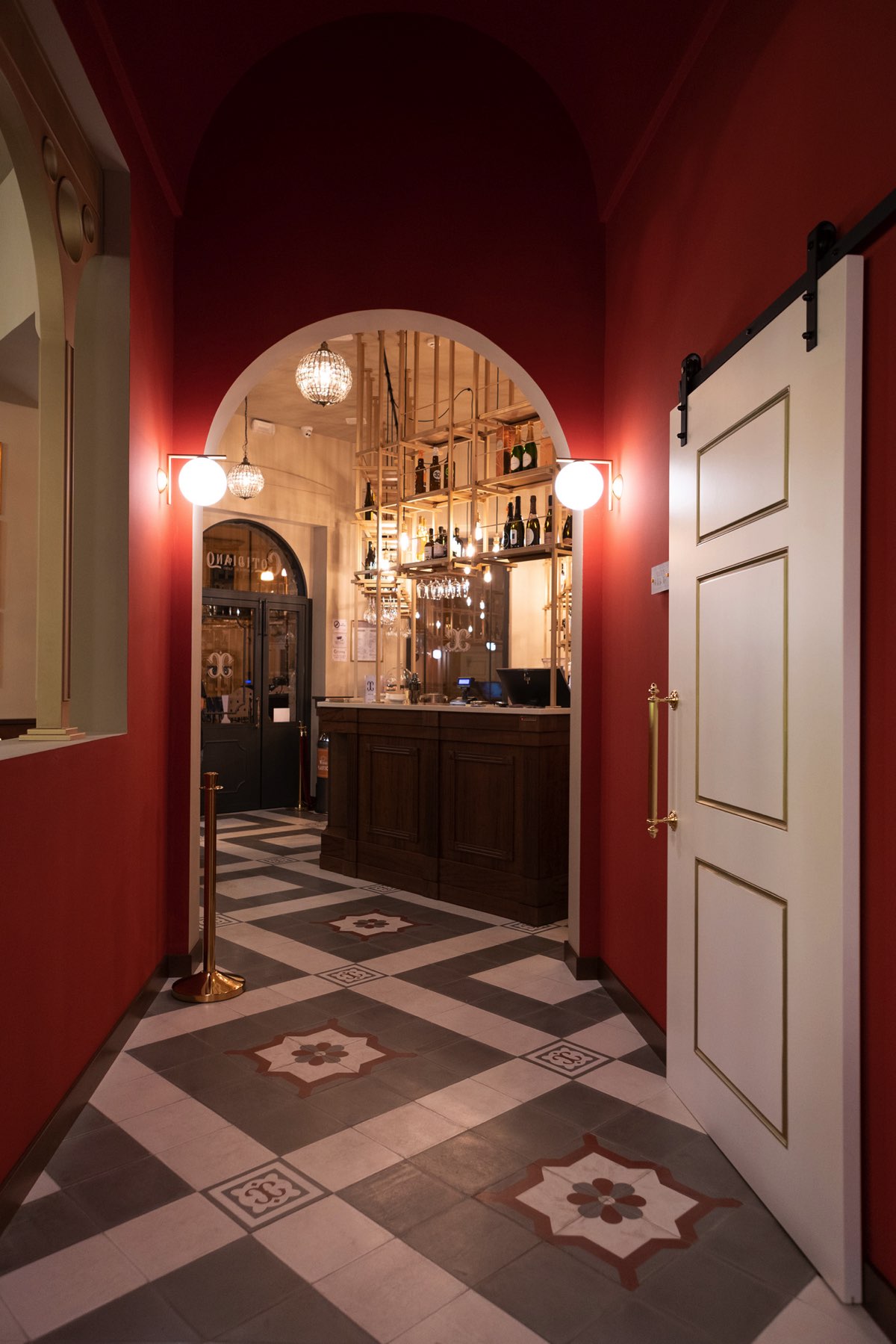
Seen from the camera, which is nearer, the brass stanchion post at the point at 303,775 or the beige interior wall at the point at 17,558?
the beige interior wall at the point at 17,558

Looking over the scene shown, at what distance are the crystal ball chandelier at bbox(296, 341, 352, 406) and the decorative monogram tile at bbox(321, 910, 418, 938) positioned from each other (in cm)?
350

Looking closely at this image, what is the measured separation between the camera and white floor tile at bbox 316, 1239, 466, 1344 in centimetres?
187

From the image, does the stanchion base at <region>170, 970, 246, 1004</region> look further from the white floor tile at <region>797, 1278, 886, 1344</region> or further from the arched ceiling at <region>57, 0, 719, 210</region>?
the arched ceiling at <region>57, 0, 719, 210</region>

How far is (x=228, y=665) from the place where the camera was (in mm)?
9633

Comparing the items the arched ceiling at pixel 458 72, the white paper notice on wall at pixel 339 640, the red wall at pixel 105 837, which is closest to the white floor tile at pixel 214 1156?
the red wall at pixel 105 837

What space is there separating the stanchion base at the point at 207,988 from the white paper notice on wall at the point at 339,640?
6478mm

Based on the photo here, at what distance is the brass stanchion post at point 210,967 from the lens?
3.82m

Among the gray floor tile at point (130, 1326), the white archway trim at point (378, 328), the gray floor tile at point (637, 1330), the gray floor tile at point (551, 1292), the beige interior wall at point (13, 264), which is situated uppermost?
the beige interior wall at point (13, 264)

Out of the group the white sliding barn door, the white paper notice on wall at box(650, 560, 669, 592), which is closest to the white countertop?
the white paper notice on wall at box(650, 560, 669, 592)

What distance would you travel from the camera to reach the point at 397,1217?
2.23 meters

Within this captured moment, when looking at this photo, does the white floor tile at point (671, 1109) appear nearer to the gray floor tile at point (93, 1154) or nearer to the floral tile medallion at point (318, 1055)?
the floral tile medallion at point (318, 1055)

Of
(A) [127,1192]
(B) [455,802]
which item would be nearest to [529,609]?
(B) [455,802]

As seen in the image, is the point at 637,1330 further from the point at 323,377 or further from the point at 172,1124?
the point at 323,377

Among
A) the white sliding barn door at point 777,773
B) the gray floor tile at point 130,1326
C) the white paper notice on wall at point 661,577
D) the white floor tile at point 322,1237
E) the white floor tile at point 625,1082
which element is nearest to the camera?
the gray floor tile at point 130,1326
